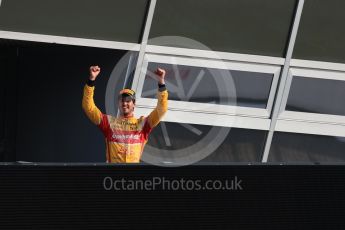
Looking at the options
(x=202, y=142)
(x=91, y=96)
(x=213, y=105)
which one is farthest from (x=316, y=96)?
(x=91, y=96)

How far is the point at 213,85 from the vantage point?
1114cm

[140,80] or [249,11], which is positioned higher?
[249,11]

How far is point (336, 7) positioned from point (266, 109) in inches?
63.7

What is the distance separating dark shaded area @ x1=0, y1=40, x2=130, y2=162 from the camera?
464 inches

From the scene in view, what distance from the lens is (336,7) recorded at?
1148cm

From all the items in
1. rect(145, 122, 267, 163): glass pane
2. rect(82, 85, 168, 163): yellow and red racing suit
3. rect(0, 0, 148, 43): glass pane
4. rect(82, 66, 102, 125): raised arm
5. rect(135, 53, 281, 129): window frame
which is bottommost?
rect(82, 85, 168, 163): yellow and red racing suit

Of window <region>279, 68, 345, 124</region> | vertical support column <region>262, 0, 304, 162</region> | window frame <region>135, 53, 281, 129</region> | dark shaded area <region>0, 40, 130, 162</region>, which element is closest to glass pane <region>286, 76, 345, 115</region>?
window <region>279, 68, 345, 124</region>

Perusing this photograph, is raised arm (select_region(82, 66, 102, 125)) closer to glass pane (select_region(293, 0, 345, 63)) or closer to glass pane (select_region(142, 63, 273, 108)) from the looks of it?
glass pane (select_region(142, 63, 273, 108))

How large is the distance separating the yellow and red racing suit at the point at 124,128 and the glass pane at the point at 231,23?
2.64 metres

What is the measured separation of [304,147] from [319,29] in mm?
1562

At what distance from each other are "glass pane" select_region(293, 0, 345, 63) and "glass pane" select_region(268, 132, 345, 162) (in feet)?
3.44

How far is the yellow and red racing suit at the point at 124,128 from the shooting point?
822cm
